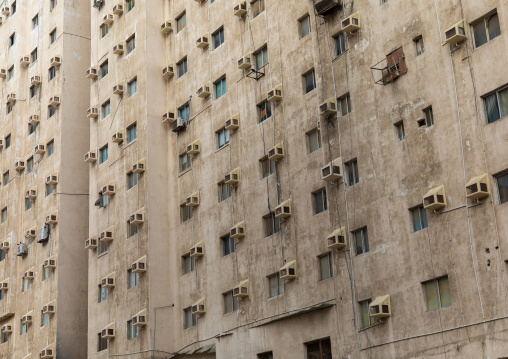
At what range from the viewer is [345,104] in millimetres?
27297

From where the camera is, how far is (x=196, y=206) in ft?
109

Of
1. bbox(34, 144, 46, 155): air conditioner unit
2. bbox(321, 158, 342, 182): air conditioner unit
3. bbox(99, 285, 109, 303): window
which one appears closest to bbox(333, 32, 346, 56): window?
bbox(321, 158, 342, 182): air conditioner unit

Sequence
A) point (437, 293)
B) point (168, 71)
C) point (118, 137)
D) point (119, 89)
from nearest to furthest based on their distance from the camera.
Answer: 1. point (437, 293)
2. point (168, 71)
3. point (118, 137)
4. point (119, 89)

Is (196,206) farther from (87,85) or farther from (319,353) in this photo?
(87,85)

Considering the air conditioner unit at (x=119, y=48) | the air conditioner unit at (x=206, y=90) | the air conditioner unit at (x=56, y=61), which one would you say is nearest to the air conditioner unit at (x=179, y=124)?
the air conditioner unit at (x=206, y=90)

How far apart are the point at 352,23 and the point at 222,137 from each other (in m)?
7.82

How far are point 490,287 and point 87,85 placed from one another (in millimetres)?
27848

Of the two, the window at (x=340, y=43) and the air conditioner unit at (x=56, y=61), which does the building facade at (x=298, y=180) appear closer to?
the window at (x=340, y=43)

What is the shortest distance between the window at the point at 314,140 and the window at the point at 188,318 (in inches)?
334

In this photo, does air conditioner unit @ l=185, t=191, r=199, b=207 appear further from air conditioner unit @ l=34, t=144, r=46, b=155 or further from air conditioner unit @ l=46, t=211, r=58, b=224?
air conditioner unit @ l=34, t=144, r=46, b=155

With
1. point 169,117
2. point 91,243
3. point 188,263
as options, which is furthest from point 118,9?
point 188,263

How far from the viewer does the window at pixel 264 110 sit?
30.5 meters

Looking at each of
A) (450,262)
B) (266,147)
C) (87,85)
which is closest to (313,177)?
(266,147)

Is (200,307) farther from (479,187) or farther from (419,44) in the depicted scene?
(479,187)
